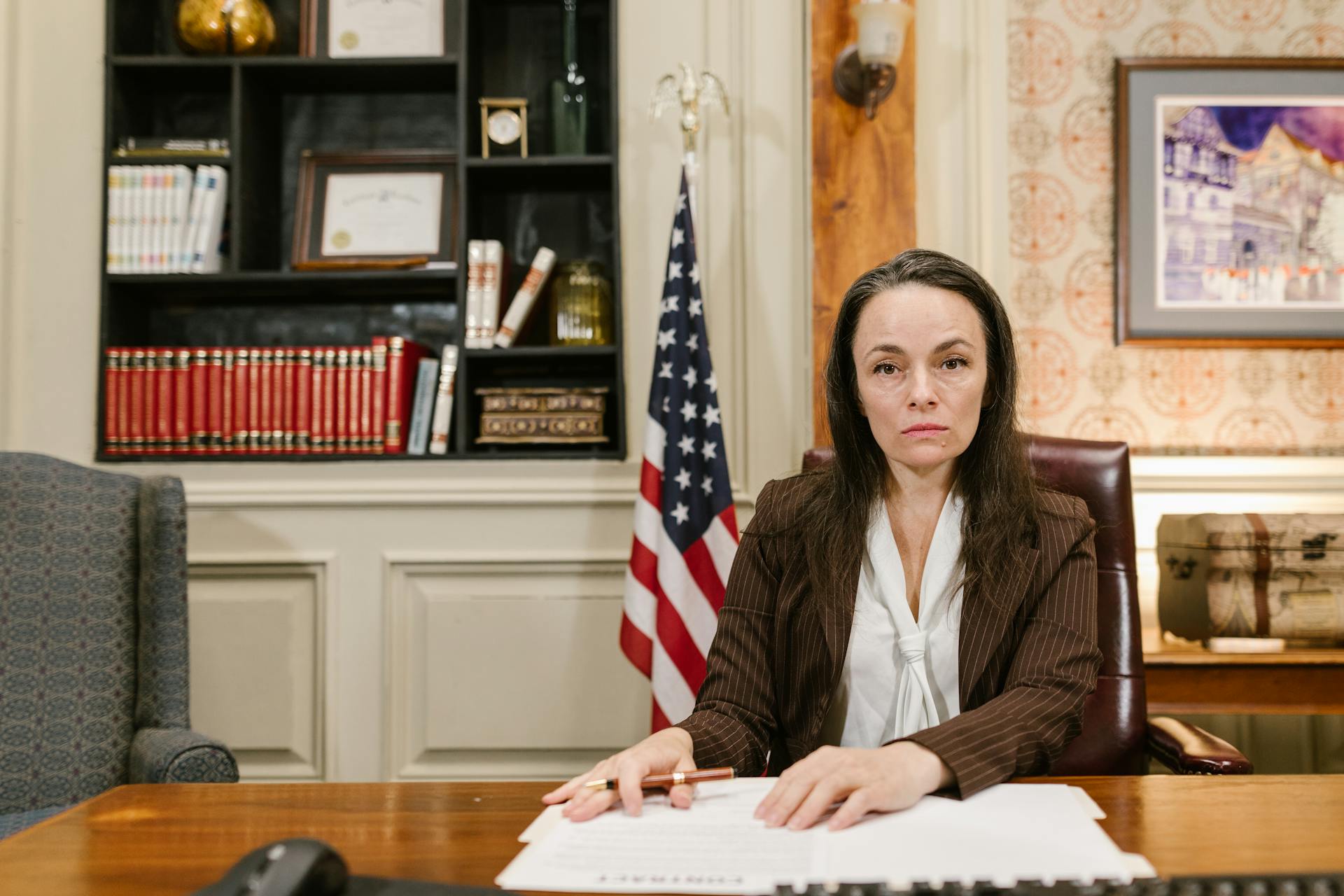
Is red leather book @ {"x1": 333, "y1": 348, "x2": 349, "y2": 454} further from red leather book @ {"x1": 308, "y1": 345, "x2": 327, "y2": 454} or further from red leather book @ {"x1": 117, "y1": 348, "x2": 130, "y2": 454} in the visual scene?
red leather book @ {"x1": 117, "y1": 348, "x2": 130, "y2": 454}

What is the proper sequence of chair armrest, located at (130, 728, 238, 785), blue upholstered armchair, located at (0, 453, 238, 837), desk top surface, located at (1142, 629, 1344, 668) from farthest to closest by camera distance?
desk top surface, located at (1142, 629, 1344, 668) < blue upholstered armchair, located at (0, 453, 238, 837) < chair armrest, located at (130, 728, 238, 785)

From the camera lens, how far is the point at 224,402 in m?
2.55

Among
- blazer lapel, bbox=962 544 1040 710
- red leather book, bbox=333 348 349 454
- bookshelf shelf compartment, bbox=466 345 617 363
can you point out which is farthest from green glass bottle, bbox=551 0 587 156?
blazer lapel, bbox=962 544 1040 710

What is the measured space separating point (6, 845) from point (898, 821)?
807 mm

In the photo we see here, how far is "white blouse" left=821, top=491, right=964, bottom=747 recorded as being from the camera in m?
1.32

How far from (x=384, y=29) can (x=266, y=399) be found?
40.9 inches

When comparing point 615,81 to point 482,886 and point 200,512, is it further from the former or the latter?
point 482,886

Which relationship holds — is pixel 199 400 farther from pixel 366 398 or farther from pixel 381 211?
pixel 381 211

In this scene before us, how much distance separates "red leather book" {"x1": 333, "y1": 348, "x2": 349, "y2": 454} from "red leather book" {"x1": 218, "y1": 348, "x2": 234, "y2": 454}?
28cm

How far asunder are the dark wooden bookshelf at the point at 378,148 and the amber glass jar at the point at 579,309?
0.19ft

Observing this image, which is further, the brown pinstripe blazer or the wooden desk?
the wooden desk

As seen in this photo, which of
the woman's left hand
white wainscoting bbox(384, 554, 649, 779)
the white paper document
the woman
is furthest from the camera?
white wainscoting bbox(384, 554, 649, 779)

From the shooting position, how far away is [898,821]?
871 mm

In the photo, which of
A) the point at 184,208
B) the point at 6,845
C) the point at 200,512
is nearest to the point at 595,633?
the point at 200,512
